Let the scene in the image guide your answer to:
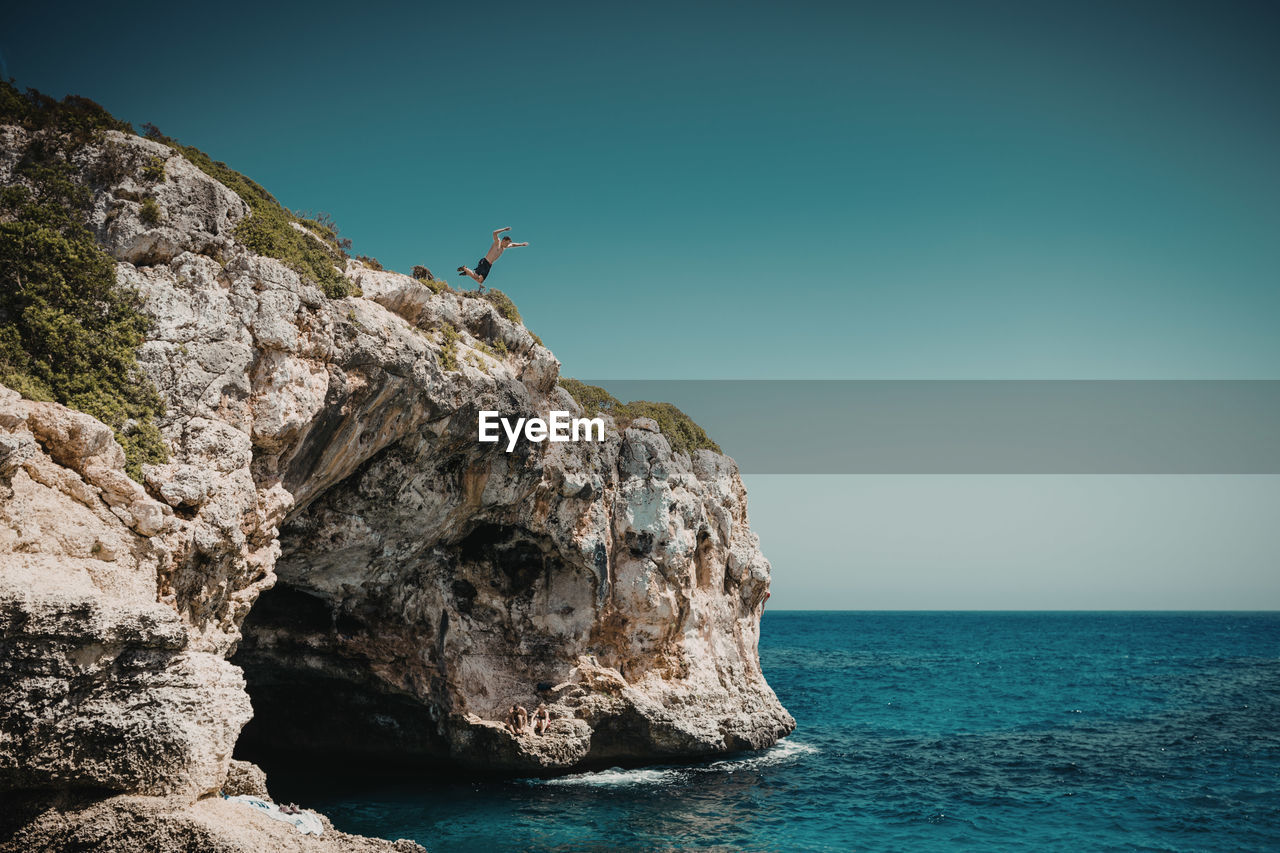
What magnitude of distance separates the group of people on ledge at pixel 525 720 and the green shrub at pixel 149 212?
17611 mm

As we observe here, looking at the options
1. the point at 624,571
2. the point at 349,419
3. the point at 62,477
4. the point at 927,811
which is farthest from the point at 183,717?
the point at 927,811

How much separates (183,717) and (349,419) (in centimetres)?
860

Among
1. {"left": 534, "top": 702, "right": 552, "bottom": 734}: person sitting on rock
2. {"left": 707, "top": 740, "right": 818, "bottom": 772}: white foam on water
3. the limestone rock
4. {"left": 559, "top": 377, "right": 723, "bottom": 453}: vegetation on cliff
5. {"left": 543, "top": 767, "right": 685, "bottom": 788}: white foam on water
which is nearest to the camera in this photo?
the limestone rock

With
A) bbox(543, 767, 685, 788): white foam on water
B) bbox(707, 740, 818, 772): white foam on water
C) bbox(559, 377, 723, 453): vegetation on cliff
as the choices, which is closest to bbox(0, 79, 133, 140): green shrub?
bbox(559, 377, 723, 453): vegetation on cliff

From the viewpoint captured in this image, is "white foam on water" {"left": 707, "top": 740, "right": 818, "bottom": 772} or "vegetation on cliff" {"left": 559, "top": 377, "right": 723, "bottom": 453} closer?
"white foam on water" {"left": 707, "top": 740, "right": 818, "bottom": 772}

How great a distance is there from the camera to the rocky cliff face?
9180mm

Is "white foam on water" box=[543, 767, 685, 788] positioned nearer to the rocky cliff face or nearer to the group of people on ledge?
the rocky cliff face

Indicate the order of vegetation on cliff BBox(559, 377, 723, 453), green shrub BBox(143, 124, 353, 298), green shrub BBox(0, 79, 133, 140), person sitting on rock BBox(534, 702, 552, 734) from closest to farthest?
green shrub BBox(0, 79, 133, 140) → green shrub BBox(143, 124, 353, 298) → person sitting on rock BBox(534, 702, 552, 734) → vegetation on cliff BBox(559, 377, 723, 453)

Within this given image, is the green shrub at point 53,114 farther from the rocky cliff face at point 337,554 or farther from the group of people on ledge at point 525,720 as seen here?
the group of people on ledge at point 525,720

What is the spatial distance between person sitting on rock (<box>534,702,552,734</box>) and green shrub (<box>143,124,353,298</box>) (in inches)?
583

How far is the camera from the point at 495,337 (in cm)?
2283

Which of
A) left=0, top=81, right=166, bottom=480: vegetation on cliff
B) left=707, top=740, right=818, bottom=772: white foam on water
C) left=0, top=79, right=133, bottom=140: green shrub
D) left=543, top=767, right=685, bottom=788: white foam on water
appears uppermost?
left=0, top=79, right=133, bottom=140: green shrub

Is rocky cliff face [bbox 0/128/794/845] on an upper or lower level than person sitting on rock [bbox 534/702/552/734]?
upper

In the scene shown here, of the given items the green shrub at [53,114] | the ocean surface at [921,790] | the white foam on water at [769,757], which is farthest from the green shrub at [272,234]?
the white foam on water at [769,757]
